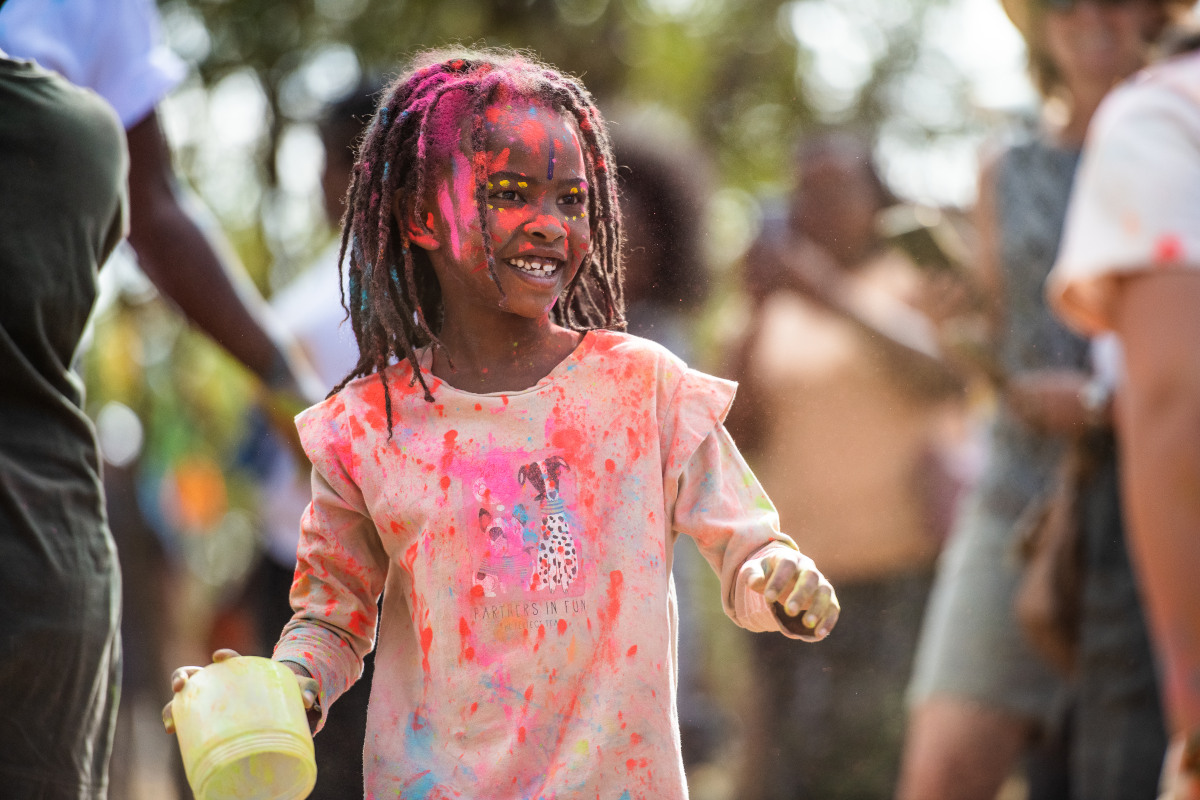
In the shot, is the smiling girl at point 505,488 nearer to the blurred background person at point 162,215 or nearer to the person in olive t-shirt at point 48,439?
the person in olive t-shirt at point 48,439

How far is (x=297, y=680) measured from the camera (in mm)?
1466

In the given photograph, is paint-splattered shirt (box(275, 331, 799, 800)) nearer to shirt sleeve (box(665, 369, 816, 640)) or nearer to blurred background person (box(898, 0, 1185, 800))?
shirt sleeve (box(665, 369, 816, 640))

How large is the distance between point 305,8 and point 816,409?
19.4 ft

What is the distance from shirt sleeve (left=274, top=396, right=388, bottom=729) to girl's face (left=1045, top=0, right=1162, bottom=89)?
8.28 ft

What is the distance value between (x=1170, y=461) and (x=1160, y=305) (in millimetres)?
243

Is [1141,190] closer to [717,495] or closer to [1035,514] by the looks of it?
[717,495]

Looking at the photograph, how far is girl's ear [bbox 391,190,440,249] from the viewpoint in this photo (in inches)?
61.3

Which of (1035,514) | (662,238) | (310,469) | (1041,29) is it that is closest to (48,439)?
(310,469)

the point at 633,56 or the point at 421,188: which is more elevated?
the point at 421,188

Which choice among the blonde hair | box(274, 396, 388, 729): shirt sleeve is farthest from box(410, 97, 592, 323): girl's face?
the blonde hair

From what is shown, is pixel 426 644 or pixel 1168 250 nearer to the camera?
pixel 426 644

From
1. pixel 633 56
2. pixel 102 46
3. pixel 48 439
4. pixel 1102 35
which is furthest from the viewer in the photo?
pixel 633 56

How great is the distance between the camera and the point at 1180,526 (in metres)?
2.08

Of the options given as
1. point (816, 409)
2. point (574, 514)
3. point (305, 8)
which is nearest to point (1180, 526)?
point (816, 409)
